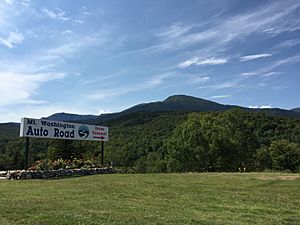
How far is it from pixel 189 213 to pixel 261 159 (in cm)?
6808

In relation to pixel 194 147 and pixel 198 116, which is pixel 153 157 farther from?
pixel 194 147

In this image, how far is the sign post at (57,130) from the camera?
95.6ft

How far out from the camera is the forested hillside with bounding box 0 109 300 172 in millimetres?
59812

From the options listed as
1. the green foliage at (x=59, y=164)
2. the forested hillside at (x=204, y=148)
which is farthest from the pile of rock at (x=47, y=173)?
the forested hillside at (x=204, y=148)

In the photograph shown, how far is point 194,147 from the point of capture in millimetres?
60469

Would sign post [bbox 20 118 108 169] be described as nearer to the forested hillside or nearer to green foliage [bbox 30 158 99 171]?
green foliage [bbox 30 158 99 171]

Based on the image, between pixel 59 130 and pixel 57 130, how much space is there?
1.08 feet

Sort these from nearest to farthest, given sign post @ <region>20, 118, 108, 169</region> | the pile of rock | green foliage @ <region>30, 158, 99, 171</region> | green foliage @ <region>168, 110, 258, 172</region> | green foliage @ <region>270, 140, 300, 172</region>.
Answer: the pile of rock
green foliage @ <region>30, 158, 99, 171</region>
sign post @ <region>20, 118, 108, 169</region>
green foliage @ <region>168, 110, 258, 172</region>
green foliage @ <region>270, 140, 300, 172</region>

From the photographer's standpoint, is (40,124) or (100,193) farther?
(40,124)

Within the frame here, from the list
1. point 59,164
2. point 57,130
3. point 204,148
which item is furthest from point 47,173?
point 204,148

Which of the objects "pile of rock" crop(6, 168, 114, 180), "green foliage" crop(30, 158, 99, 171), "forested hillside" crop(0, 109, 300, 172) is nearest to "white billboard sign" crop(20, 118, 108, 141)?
"green foliage" crop(30, 158, 99, 171)

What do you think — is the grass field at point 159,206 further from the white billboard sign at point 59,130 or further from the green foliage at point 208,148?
the green foliage at point 208,148

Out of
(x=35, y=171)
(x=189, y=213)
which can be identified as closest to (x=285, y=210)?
(x=189, y=213)

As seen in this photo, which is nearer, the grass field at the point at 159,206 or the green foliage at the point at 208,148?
the grass field at the point at 159,206
